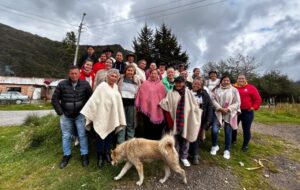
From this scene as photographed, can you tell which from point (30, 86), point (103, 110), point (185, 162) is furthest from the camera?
point (30, 86)

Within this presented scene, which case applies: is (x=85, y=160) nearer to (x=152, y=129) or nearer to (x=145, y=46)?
(x=152, y=129)

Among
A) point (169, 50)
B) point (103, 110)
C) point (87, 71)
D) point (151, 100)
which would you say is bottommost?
point (103, 110)

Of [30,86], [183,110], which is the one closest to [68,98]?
[183,110]

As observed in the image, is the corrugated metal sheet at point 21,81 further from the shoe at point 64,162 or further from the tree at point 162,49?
the shoe at point 64,162

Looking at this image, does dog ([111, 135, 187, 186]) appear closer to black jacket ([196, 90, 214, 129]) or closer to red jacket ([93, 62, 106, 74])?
black jacket ([196, 90, 214, 129])

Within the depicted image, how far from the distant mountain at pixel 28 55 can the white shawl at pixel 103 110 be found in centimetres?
5891

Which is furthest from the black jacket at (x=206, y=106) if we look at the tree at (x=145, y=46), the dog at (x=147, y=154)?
the tree at (x=145, y=46)

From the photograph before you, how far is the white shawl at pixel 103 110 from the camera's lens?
4.75 meters

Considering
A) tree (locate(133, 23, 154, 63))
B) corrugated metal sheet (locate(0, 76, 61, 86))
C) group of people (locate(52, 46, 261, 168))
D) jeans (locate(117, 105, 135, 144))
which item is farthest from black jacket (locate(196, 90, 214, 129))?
corrugated metal sheet (locate(0, 76, 61, 86))

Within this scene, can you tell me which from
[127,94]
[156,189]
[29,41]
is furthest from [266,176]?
[29,41]

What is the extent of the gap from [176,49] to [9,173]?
952 inches

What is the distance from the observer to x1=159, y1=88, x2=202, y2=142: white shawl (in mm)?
4949

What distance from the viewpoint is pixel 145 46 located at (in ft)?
91.3

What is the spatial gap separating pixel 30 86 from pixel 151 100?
44223 mm
